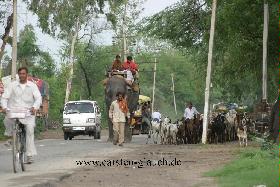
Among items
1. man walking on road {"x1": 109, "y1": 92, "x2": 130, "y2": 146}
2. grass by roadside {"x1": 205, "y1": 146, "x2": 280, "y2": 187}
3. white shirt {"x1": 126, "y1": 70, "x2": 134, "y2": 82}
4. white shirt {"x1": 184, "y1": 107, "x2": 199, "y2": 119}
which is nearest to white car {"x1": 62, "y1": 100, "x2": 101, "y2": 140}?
white shirt {"x1": 184, "y1": 107, "x2": 199, "y2": 119}

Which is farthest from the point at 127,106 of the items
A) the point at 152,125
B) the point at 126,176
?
the point at 126,176

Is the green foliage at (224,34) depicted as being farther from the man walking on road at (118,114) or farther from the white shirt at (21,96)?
the white shirt at (21,96)

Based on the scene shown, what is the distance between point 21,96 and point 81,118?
24.5 m

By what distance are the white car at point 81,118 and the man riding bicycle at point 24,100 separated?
955 inches

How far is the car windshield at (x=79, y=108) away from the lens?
41.1 meters

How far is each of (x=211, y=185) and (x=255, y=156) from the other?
505 cm

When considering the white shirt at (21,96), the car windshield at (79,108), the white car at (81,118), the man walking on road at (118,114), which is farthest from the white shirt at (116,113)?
the white shirt at (21,96)

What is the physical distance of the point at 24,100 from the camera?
16156 mm

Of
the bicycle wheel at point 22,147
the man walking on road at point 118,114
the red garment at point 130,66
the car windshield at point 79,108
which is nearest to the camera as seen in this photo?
the bicycle wheel at point 22,147

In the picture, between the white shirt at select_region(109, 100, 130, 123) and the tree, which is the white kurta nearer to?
the white shirt at select_region(109, 100, 130, 123)

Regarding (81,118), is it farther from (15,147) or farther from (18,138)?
(15,147)

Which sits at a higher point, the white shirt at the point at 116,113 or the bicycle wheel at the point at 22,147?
the white shirt at the point at 116,113

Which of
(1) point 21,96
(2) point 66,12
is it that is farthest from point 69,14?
(1) point 21,96

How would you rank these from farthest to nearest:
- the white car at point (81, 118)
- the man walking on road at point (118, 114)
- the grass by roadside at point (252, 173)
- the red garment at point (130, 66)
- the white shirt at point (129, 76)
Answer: the white car at point (81, 118) < the red garment at point (130, 66) < the white shirt at point (129, 76) < the man walking on road at point (118, 114) < the grass by roadside at point (252, 173)
